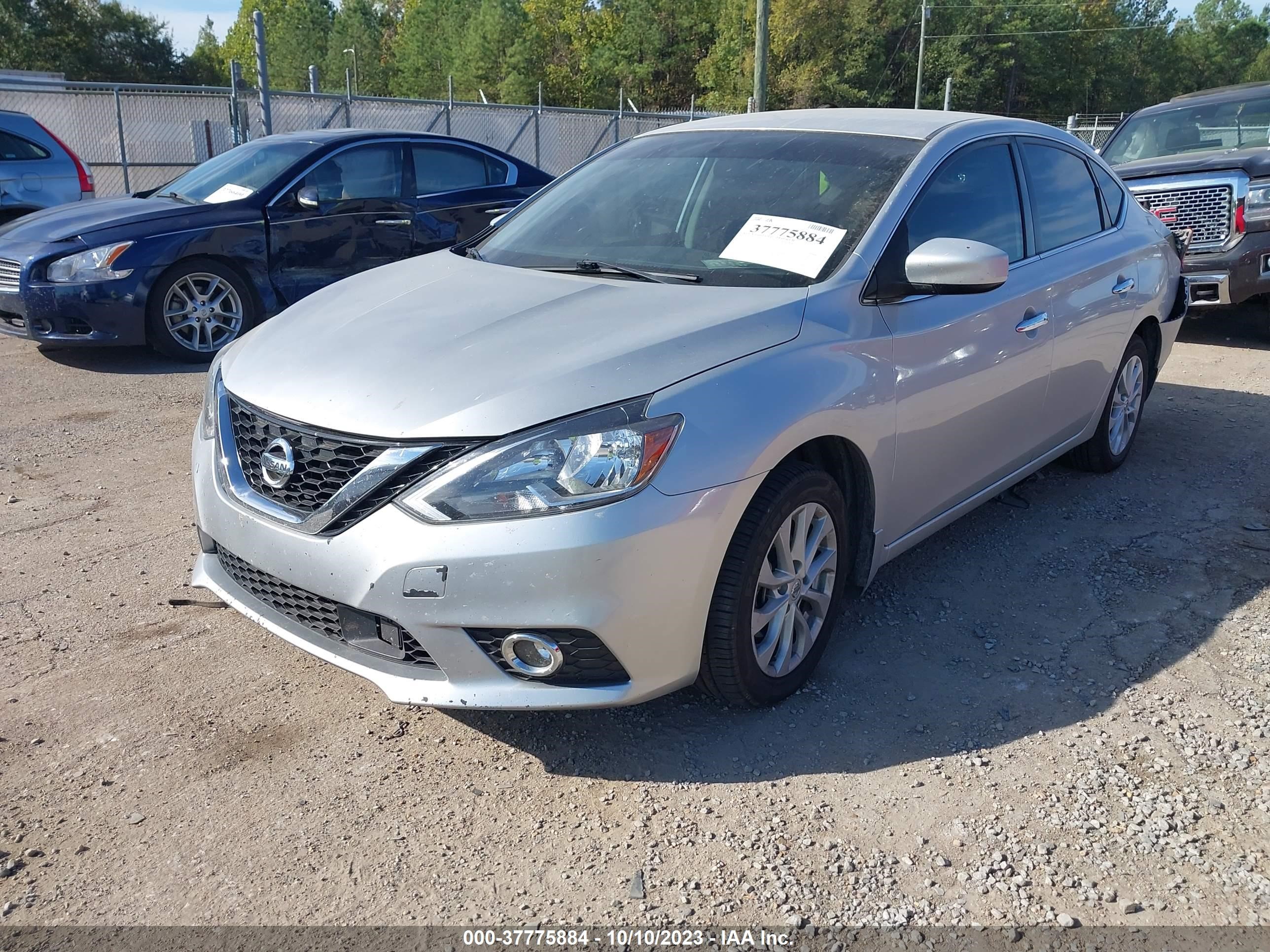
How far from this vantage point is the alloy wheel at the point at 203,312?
7.12m

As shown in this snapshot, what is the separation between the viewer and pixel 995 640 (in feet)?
11.8

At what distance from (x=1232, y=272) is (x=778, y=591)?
7.16m

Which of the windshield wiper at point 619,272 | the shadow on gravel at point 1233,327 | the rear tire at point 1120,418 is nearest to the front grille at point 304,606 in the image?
the windshield wiper at point 619,272

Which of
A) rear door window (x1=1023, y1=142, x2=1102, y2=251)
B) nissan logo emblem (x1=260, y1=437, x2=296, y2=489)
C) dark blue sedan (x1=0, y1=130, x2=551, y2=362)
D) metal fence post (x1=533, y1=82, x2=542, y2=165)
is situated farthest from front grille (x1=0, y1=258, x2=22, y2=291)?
metal fence post (x1=533, y1=82, x2=542, y2=165)

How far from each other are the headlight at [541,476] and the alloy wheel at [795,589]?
559 millimetres

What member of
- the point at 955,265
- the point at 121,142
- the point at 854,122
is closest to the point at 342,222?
the point at 854,122

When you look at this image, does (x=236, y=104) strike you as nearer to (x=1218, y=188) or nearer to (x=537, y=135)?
(x=537, y=135)

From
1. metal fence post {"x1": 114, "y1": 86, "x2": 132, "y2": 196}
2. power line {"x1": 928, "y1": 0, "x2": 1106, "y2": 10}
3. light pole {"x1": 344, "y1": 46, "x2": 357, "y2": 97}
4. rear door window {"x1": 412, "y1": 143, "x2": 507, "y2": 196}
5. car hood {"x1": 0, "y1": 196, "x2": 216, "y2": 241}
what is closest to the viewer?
car hood {"x1": 0, "y1": 196, "x2": 216, "y2": 241}

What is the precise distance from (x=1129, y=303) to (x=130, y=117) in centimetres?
1511

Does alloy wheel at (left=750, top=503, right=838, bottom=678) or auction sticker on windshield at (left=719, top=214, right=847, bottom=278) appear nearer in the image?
alloy wheel at (left=750, top=503, right=838, bottom=678)

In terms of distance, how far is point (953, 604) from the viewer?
151 inches

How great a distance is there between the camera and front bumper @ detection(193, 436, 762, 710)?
2.46m

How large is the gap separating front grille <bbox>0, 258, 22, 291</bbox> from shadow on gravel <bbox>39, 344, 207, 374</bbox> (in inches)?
17.8

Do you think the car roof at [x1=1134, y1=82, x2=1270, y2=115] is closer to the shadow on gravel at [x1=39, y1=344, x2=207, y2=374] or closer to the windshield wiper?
the windshield wiper
